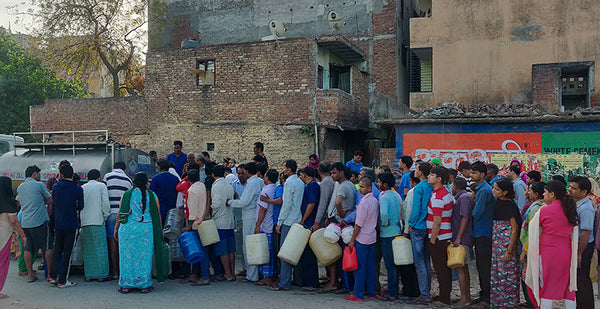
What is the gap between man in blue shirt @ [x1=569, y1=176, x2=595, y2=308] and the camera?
5.80 metres

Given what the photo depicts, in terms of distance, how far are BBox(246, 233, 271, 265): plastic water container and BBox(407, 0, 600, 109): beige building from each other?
1175 cm

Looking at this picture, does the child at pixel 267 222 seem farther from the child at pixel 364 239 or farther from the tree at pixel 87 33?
the tree at pixel 87 33

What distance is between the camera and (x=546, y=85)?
14.7 m

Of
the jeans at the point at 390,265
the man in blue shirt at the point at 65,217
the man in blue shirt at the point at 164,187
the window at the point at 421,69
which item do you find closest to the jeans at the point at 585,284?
the jeans at the point at 390,265

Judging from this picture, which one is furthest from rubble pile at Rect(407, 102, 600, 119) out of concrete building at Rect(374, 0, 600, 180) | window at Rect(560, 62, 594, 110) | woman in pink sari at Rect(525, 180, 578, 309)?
woman in pink sari at Rect(525, 180, 578, 309)

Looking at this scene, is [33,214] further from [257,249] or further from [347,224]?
[347,224]

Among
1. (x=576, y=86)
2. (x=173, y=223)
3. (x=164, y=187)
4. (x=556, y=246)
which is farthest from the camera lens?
(x=576, y=86)

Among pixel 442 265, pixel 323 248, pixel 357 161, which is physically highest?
pixel 357 161

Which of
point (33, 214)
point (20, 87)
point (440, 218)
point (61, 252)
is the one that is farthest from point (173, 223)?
point (20, 87)

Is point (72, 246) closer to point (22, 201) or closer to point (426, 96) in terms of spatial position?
point (22, 201)

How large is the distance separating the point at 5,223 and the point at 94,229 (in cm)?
121

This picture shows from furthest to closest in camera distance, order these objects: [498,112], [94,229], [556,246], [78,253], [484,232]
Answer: [498,112], [78,253], [94,229], [484,232], [556,246]

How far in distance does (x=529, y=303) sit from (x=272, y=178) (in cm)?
397

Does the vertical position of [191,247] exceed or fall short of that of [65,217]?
it falls short
